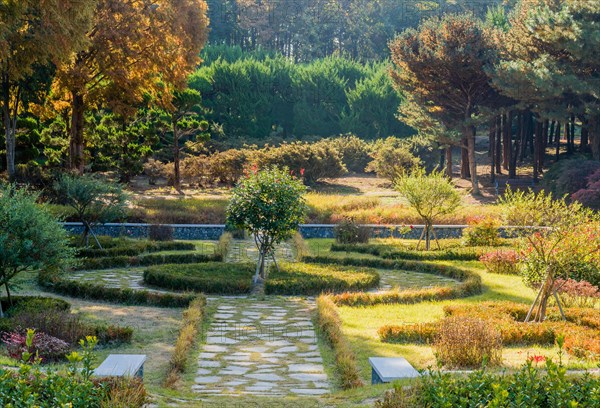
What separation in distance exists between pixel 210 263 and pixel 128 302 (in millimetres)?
3096

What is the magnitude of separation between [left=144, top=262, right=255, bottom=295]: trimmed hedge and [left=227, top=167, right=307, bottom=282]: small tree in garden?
0.50 meters

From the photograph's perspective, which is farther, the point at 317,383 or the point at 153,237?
the point at 153,237

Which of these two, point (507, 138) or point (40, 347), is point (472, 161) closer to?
point (507, 138)

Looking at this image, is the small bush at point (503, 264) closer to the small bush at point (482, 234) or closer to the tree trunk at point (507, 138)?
the small bush at point (482, 234)

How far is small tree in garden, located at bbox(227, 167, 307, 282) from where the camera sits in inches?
533

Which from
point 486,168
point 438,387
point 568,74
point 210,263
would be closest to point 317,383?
point 438,387

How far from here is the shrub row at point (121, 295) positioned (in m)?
11.7

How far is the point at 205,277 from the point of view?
13.2 metres

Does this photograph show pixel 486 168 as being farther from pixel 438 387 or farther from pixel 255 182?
pixel 438 387

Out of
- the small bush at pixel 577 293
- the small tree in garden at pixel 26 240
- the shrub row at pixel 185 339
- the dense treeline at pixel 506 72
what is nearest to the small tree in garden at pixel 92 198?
the shrub row at pixel 185 339

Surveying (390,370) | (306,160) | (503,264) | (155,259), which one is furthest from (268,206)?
(306,160)

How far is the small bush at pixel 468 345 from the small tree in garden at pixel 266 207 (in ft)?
18.1

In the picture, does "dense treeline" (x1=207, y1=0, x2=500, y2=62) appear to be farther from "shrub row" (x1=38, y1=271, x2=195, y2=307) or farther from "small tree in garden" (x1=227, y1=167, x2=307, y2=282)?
"shrub row" (x1=38, y1=271, x2=195, y2=307)

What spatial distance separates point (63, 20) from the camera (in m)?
18.1
